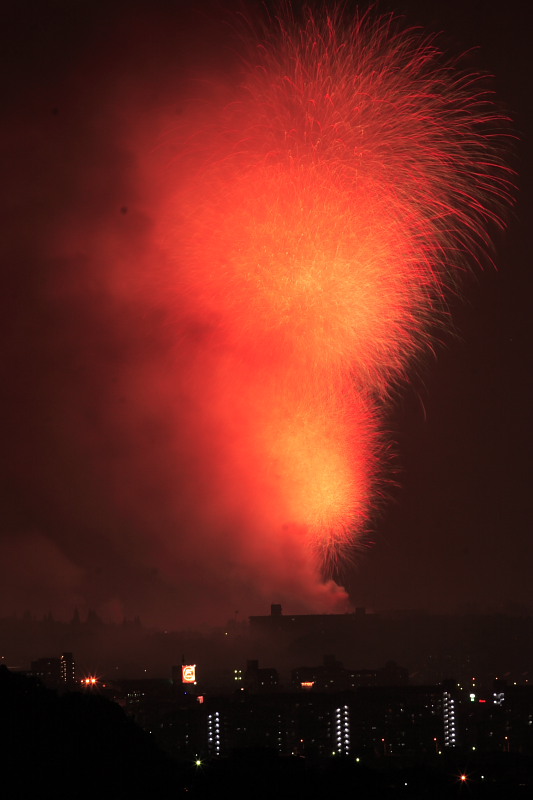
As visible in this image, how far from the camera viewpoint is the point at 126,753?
2662cm

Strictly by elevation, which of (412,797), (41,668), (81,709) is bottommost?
(412,797)

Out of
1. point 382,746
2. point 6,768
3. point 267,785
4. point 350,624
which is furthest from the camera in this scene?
point 350,624

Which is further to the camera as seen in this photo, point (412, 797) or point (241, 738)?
point (241, 738)

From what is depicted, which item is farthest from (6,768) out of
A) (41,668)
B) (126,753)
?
(41,668)

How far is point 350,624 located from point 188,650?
28432 millimetres

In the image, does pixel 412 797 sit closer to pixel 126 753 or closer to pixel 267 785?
pixel 267 785

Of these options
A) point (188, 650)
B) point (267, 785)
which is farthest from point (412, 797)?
point (188, 650)

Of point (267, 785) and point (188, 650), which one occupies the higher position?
point (188, 650)

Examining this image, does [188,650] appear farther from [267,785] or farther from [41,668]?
[267,785]

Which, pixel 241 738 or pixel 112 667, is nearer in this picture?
pixel 241 738

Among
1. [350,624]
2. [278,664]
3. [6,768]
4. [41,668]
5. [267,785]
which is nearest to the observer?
[6,768]

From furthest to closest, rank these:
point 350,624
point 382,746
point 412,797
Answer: point 350,624 → point 382,746 → point 412,797

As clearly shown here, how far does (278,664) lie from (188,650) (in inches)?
1184

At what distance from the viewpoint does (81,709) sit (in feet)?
95.0
